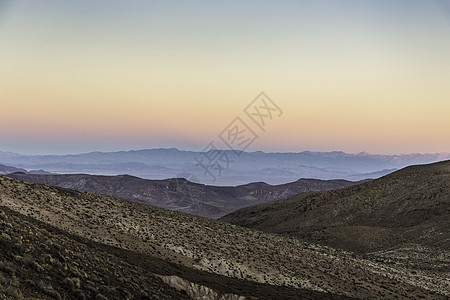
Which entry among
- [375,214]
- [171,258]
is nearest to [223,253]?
[171,258]

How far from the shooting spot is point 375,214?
266 feet

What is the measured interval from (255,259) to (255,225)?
214 ft

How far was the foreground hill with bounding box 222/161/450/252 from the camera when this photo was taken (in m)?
62.0

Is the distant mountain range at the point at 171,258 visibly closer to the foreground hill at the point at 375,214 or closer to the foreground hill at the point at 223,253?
the foreground hill at the point at 223,253

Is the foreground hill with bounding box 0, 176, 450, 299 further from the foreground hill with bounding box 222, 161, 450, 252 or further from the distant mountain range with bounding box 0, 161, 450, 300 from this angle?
the foreground hill with bounding box 222, 161, 450, 252

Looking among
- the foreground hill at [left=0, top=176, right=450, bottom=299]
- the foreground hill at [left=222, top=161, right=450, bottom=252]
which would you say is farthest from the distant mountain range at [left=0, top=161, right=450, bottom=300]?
the foreground hill at [left=222, top=161, right=450, bottom=252]

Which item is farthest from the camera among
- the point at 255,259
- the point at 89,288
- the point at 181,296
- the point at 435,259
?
the point at 435,259

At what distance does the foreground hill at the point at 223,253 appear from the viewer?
26766mm

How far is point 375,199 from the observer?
86.9 m

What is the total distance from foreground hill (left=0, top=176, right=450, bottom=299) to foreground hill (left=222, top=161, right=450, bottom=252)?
2003 cm

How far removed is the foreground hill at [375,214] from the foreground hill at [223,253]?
20033 millimetres

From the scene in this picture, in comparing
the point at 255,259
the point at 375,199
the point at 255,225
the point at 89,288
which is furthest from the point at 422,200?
the point at 89,288

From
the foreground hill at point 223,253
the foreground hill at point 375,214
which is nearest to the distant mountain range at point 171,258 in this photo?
the foreground hill at point 223,253

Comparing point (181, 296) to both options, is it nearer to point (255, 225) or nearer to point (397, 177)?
point (255, 225)
